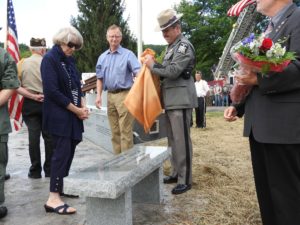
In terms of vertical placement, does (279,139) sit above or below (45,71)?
below

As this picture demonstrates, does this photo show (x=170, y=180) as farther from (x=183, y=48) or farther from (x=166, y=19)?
(x=166, y=19)

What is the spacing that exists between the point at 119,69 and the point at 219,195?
2.32 meters

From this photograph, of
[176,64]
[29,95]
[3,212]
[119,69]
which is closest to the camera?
[3,212]

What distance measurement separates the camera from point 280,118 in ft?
7.49

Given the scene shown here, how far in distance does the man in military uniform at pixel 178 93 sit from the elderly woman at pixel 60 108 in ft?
3.45

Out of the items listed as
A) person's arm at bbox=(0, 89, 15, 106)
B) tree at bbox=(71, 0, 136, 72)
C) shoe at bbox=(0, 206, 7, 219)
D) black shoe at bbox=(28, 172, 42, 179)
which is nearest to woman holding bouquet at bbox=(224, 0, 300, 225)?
person's arm at bbox=(0, 89, 15, 106)

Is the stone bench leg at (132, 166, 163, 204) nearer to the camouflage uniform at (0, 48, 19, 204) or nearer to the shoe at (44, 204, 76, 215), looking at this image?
the shoe at (44, 204, 76, 215)

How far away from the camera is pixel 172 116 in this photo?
14.8 ft

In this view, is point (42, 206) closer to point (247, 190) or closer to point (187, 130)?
point (187, 130)

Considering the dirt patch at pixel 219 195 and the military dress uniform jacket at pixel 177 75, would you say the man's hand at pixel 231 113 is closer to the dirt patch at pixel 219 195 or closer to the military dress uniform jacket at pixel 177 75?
the dirt patch at pixel 219 195

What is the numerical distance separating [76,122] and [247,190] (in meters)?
2.17

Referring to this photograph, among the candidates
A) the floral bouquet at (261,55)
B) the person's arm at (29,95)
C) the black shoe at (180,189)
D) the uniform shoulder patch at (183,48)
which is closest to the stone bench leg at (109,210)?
the black shoe at (180,189)

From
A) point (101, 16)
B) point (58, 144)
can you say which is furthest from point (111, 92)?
point (101, 16)

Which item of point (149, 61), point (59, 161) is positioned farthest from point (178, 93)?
point (59, 161)
